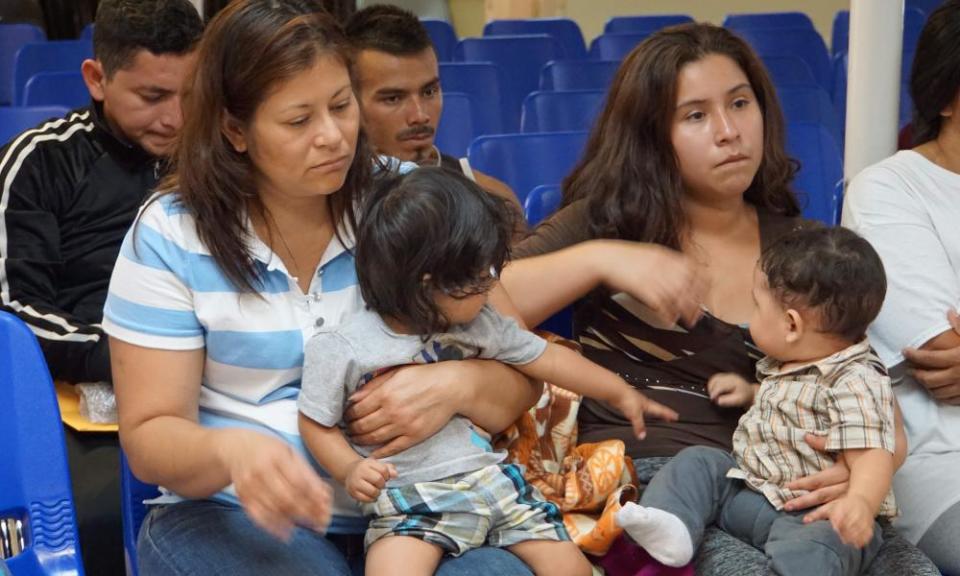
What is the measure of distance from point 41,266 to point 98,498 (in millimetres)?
473

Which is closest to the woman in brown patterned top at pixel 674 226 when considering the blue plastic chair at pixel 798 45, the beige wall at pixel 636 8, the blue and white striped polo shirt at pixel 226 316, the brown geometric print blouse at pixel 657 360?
the brown geometric print blouse at pixel 657 360

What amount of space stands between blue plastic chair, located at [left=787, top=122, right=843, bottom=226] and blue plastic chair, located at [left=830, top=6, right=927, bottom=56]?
100.0 inches

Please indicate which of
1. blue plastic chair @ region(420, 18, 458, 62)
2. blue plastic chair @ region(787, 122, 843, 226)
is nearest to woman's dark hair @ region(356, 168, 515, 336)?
blue plastic chair @ region(787, 122, 843, 226)

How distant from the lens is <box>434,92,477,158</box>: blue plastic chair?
165 inches

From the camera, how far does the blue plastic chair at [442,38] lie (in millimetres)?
6832

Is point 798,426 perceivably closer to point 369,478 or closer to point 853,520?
point 853,520

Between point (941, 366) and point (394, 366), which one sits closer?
point (394, 366)

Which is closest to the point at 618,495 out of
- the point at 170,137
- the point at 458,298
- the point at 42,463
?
the point at 458,298

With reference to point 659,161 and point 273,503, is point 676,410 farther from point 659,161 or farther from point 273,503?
point 273,503

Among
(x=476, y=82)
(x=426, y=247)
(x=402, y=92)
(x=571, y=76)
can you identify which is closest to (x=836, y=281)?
(x=426, y=247)

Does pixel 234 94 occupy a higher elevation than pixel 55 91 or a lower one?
higher

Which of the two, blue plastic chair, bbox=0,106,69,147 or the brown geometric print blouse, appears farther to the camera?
blue plastic chair, bbox=0,106,69,147

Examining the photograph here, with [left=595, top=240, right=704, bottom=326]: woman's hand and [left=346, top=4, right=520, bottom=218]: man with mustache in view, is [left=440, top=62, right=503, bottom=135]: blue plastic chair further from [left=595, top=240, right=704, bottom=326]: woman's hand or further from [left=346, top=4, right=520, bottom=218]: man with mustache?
[left=595, top=240, right=704, bottom=326]: woman's hand

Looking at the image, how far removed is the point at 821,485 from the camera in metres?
1.98
